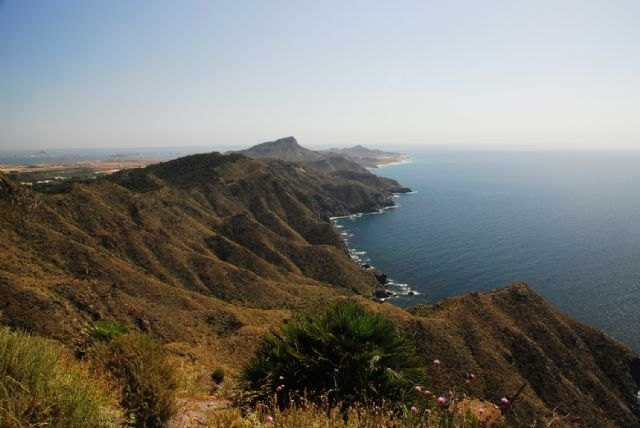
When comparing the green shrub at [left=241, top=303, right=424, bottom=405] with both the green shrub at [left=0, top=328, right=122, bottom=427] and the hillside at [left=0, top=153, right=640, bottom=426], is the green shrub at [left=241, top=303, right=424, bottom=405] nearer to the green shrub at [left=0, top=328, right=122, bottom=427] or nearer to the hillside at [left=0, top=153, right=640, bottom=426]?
the green shrub at [left=0, top=328, right=122, bottom=427]

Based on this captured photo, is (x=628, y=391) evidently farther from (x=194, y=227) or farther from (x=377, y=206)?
(x=377, y=206)

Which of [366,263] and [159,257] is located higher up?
[159,257]

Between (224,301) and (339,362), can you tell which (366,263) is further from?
(339,362)

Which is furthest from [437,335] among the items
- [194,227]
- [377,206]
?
[377,206]

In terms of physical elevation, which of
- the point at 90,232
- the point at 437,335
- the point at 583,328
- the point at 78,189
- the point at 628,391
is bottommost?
the point at 628,391

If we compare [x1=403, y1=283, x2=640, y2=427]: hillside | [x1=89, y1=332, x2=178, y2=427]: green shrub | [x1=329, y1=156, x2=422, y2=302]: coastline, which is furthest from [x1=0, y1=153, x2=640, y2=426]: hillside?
[x1=89, y1=332, x2=178, y2=427]: green shrub

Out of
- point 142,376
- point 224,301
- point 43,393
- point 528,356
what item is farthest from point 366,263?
point 43,393
